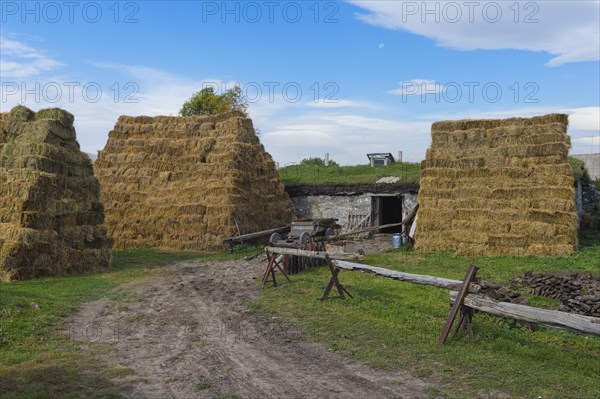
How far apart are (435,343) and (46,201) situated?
13.5 metres

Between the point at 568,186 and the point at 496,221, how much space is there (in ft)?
9.31

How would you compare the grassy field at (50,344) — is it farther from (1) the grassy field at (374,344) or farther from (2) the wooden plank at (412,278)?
(2) the wooden plank at (412,278)

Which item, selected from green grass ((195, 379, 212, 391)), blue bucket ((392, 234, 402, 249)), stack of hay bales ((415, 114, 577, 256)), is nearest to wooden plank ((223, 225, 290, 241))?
blue bucket ((392, 234, 402, 249))

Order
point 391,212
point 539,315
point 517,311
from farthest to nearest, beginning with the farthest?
1. point 391,212
2. point 517,311
3. point 539,315

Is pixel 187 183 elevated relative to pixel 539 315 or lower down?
elevated

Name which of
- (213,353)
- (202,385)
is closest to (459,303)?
(213,353)

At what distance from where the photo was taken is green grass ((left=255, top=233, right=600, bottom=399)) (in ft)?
23.1

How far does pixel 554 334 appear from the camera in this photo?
9406mm

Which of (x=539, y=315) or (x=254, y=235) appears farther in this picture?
(x=254, y=235)

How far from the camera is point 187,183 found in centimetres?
2447

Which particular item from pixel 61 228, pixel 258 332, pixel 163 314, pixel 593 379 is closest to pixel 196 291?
pixel 163 314

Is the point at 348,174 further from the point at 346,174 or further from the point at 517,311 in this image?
the point at 517,311

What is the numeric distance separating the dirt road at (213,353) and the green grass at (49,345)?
1.00 feet

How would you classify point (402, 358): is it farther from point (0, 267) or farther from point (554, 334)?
point (0, 267)
